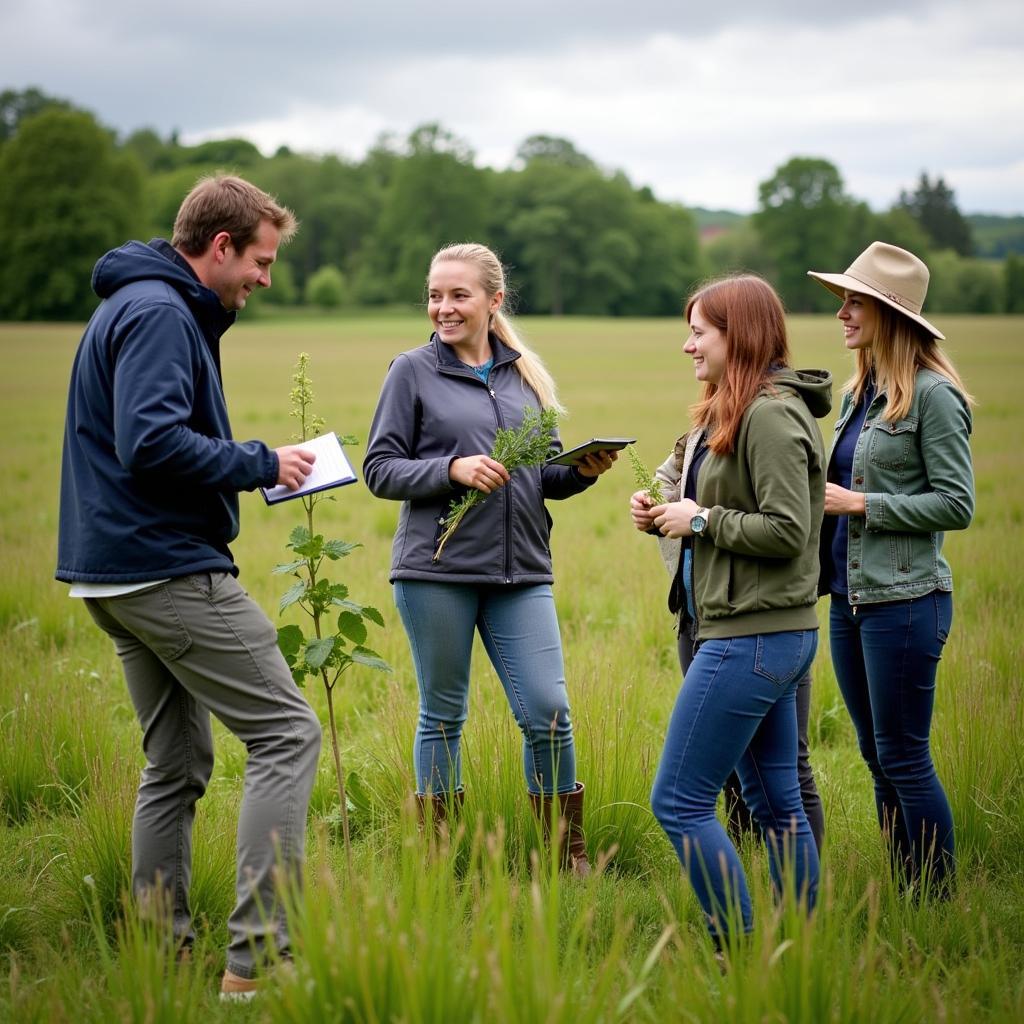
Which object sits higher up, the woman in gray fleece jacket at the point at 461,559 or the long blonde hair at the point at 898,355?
the long blonde hair at the point at 898,355

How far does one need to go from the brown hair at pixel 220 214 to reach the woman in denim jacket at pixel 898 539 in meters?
2.13

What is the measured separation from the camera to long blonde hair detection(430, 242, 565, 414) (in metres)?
4.69

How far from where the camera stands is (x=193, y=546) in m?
3.44

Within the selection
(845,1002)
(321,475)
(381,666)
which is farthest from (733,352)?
(845,1002)

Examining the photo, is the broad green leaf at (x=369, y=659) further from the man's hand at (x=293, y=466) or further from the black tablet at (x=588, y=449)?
the black tablet at (x=588, y=449)

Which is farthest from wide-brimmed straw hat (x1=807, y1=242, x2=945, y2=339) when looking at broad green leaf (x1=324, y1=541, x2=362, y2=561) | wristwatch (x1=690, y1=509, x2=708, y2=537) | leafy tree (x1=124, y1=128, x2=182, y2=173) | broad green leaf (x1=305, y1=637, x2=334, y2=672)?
leafy tree (x1=124, y1=128, x2=182, y2=173)

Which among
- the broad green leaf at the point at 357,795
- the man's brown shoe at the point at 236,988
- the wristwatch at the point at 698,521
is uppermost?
the wristwatch at the point at 698,521

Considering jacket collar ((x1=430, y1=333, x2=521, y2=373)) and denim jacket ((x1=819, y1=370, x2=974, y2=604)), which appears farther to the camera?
jacket collar ((x1=430, y1=333, x2=521, y2=373))

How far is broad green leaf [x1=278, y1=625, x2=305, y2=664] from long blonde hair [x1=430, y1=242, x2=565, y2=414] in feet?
4.43

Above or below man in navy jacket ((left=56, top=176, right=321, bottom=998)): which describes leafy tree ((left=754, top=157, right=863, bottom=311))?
above

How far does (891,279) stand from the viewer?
4.22m

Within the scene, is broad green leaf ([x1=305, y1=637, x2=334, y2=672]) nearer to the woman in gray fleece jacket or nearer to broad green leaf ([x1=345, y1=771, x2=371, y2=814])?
the woman in gray fleece jacket

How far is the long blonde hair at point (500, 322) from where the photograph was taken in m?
4.69

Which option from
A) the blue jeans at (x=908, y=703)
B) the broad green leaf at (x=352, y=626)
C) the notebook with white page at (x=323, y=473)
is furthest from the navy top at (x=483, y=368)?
the blue jeans at (x=908, y=703)
